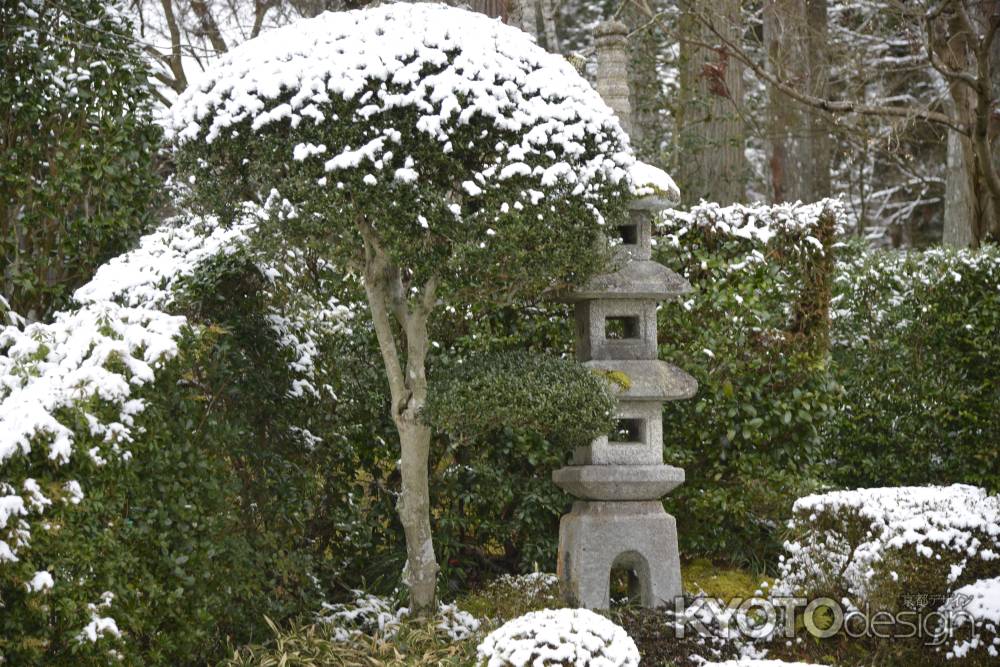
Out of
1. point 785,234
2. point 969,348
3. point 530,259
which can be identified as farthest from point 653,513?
point 969,348

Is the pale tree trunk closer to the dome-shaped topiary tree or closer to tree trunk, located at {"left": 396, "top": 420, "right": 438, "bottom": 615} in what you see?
tree trunk, located at {"left": 396, "top": 420, "right": 438, "bottom": 615}

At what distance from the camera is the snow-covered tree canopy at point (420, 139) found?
4.44 m

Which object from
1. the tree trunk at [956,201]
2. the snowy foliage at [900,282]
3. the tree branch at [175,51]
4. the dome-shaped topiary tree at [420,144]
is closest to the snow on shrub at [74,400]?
the dome-shaped topiary tree at [420,144]

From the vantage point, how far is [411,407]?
5.21m

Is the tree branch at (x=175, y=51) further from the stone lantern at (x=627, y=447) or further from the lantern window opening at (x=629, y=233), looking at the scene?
the lantern window opening at (x=629, y=233)

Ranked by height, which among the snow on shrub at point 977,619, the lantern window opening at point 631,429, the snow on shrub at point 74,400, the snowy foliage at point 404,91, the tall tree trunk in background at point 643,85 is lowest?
the snow on shrub at point 977,619

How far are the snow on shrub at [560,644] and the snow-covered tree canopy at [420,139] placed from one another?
1447mm

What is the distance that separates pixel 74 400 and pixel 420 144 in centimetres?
166

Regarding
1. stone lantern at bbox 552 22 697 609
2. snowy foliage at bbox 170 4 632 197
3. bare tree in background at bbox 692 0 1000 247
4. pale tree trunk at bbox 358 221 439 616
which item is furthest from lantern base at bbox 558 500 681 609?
bare tree in background at bbox 692 0 1000 247

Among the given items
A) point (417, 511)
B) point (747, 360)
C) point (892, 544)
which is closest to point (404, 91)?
point (417, 511)

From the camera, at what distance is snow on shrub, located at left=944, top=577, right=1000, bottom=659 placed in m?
4.50

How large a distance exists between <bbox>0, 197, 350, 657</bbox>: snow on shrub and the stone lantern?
5.70 ft

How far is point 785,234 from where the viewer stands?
678 centimetres

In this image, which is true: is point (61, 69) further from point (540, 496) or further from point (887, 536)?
point (887, 536)
